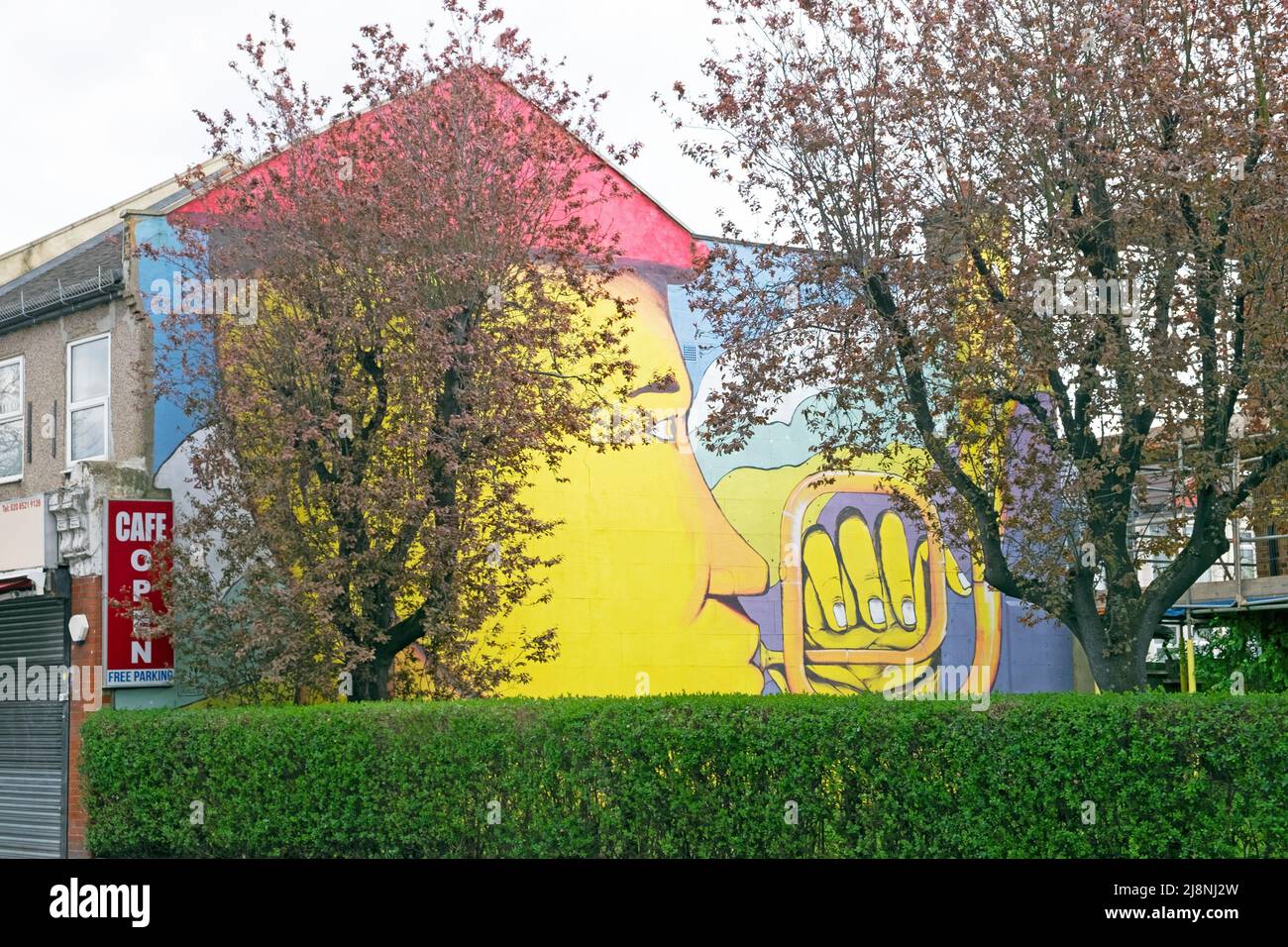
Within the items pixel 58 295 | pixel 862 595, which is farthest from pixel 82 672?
pixel 862 595

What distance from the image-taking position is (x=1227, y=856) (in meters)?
9.70

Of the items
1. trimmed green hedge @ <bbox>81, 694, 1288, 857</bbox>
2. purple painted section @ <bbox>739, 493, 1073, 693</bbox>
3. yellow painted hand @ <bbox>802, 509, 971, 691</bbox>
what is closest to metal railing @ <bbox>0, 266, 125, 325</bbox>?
trimmed green hedge @ <bbox>81, 694, 1288, 857</bbox>

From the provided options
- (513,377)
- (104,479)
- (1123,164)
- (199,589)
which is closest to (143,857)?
(199,589)

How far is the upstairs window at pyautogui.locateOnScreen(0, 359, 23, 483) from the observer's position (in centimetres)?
1962

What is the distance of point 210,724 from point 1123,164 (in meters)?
10.2

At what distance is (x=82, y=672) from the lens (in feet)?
56.6

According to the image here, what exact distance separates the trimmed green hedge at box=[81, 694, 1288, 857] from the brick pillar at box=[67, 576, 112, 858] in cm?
122

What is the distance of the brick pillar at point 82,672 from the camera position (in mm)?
17016

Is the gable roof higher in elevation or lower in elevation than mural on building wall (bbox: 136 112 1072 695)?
higher

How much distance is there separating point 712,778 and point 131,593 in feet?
27.0

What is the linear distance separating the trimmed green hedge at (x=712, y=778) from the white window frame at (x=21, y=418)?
16.5 ft

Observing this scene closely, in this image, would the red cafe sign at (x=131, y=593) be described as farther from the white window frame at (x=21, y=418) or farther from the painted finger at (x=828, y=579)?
the painted finger at (x=828, y=579)

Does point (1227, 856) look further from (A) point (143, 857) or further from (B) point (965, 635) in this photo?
(B) point (965, 635)

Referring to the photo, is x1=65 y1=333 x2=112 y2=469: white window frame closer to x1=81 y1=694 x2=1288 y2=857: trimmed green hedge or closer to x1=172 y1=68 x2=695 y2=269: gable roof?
x1=81 y1=694 x2=1288 y2=857: trimmed green hedge
